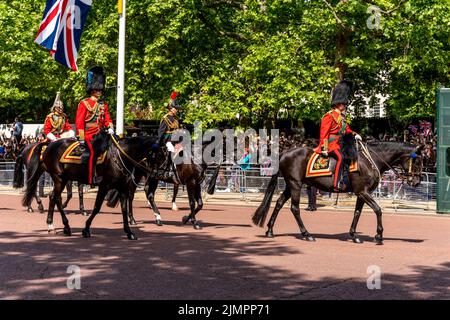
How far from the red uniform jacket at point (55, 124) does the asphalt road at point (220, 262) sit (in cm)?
239

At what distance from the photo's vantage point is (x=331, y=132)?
44.4 feet

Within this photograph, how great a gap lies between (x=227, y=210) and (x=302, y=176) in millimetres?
7018

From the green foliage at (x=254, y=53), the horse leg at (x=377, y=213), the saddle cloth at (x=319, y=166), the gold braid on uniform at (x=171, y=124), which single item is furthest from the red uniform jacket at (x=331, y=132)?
the green foliage at (x=254, y=53)

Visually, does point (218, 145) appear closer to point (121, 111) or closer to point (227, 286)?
point (121, 111)

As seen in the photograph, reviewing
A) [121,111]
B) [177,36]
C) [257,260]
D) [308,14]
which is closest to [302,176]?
[257,260]

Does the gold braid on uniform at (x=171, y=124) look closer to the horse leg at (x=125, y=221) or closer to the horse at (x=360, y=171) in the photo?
the horse leg at (x=125, y=221)

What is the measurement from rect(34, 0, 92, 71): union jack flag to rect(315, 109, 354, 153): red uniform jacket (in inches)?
402

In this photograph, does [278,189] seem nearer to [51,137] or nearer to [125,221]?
[51,137]

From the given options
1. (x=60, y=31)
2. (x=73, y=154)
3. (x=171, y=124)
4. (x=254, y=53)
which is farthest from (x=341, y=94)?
(x=254, y=53)

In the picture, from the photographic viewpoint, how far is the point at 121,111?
76.5ft

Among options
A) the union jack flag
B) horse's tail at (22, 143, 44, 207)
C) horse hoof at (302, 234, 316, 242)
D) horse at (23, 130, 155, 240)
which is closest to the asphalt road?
horse hoof at (302, 234, 316, 242)

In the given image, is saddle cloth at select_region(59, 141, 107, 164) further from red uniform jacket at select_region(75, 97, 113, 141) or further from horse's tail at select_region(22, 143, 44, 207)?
horse's tail at select_region(22, 143, 44, 207)

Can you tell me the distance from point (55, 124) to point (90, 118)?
4148 millimetres
